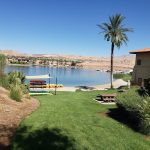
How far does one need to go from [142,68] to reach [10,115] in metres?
26.3

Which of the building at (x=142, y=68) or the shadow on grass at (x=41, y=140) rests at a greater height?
the building at (x=142, y=68)

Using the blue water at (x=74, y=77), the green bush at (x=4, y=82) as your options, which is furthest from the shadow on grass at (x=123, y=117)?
the blue water at (x=74, y=77)

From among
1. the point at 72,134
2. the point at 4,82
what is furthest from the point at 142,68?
the point at 72,134

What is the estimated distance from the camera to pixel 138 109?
16.7 metres

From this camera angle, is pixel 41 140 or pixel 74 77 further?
pixel 74 77

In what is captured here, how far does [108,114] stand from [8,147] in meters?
9.83

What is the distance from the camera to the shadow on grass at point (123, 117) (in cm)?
1752

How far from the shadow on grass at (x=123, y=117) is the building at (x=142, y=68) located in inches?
669

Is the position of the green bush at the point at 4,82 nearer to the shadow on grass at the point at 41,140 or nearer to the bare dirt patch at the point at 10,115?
the bare dirt patch at the point at 10,115

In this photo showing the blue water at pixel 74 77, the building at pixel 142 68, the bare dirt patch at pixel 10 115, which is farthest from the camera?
the blue water at pixel 74 77

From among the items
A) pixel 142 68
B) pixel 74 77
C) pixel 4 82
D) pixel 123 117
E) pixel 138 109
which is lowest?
pixel 74 77

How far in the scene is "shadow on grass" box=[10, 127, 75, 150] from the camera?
11.9 metres

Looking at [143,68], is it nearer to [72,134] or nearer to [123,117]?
[123,117]

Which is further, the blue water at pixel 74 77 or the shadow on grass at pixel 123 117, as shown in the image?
the blue water at pixel 74 77
